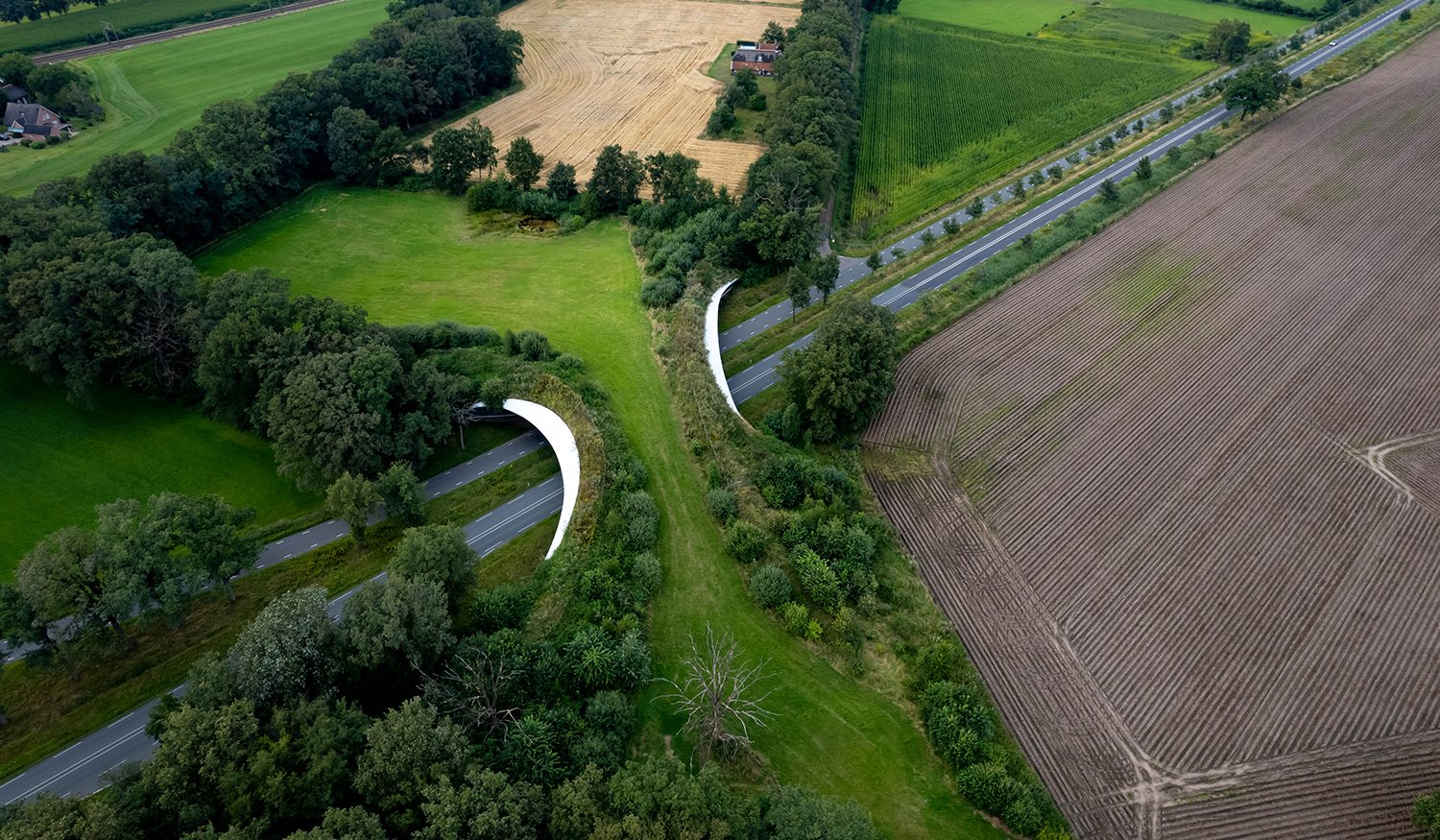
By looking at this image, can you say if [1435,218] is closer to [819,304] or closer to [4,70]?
[819,304]

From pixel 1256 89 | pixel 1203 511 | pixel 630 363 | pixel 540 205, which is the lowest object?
pixel 1203 511

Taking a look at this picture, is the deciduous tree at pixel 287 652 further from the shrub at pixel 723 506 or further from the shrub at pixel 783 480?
the shrub at pixel 783 480

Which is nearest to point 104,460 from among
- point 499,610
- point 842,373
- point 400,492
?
point 400,492

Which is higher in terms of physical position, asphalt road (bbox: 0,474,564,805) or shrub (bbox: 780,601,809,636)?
asphalt road (bbox: 0,474,564,805)

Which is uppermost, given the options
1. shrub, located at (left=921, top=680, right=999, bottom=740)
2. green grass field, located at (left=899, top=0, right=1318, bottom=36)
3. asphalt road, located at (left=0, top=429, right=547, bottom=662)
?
green grass field, located at (left=899, top=0, right=1318, bottom=36)

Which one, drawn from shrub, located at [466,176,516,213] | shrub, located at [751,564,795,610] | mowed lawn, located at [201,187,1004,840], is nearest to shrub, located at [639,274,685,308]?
mowed lawn, located at [201,187,1004,840]

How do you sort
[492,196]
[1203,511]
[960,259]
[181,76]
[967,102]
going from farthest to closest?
[181,76], [967,102], [492,196], [960,259], [1203,511]

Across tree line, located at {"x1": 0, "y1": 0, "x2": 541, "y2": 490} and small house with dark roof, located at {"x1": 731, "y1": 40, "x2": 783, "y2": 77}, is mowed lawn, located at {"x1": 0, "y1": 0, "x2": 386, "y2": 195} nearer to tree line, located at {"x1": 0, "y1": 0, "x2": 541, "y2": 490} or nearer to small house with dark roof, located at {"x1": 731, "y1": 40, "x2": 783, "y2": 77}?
tree line, located at {"x1": 0, "y1": 0, "x2": 541, "y2": 490}

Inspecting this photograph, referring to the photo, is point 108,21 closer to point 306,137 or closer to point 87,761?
point 306,137
